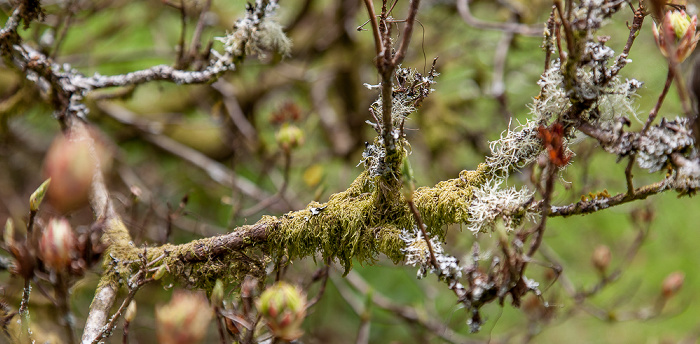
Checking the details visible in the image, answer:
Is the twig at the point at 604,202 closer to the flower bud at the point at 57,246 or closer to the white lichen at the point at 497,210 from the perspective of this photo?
the white lichen at the point at 497,210

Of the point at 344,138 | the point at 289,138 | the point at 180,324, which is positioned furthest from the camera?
the point at 344,138

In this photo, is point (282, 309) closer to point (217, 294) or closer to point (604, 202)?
point (217, 294)

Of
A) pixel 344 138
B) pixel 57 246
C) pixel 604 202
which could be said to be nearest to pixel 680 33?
pixel 604 202

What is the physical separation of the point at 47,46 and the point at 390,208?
132cm

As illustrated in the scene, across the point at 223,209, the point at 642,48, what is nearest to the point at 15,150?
the point at 223,209

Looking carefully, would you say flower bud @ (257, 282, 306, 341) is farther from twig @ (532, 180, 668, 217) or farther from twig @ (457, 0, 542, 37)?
twig @ (457, 0, 542, 37)

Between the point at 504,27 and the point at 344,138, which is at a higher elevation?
the point at 504,27

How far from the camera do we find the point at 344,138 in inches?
111

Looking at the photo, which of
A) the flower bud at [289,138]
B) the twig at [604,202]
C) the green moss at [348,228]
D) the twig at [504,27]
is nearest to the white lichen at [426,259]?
the green moss at [348,228]

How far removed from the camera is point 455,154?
2.74 meters

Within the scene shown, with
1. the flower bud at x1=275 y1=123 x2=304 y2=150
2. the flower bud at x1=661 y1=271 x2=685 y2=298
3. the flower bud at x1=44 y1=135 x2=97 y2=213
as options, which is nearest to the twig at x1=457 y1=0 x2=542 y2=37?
the flower bud at x1=275 y1=123 x2=304 y2=150

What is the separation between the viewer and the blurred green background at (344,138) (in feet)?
8.22

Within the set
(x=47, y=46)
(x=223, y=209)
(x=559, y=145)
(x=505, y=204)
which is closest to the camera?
(x=559, y=145)

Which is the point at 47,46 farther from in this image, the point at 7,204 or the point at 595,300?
the point at 595,300
